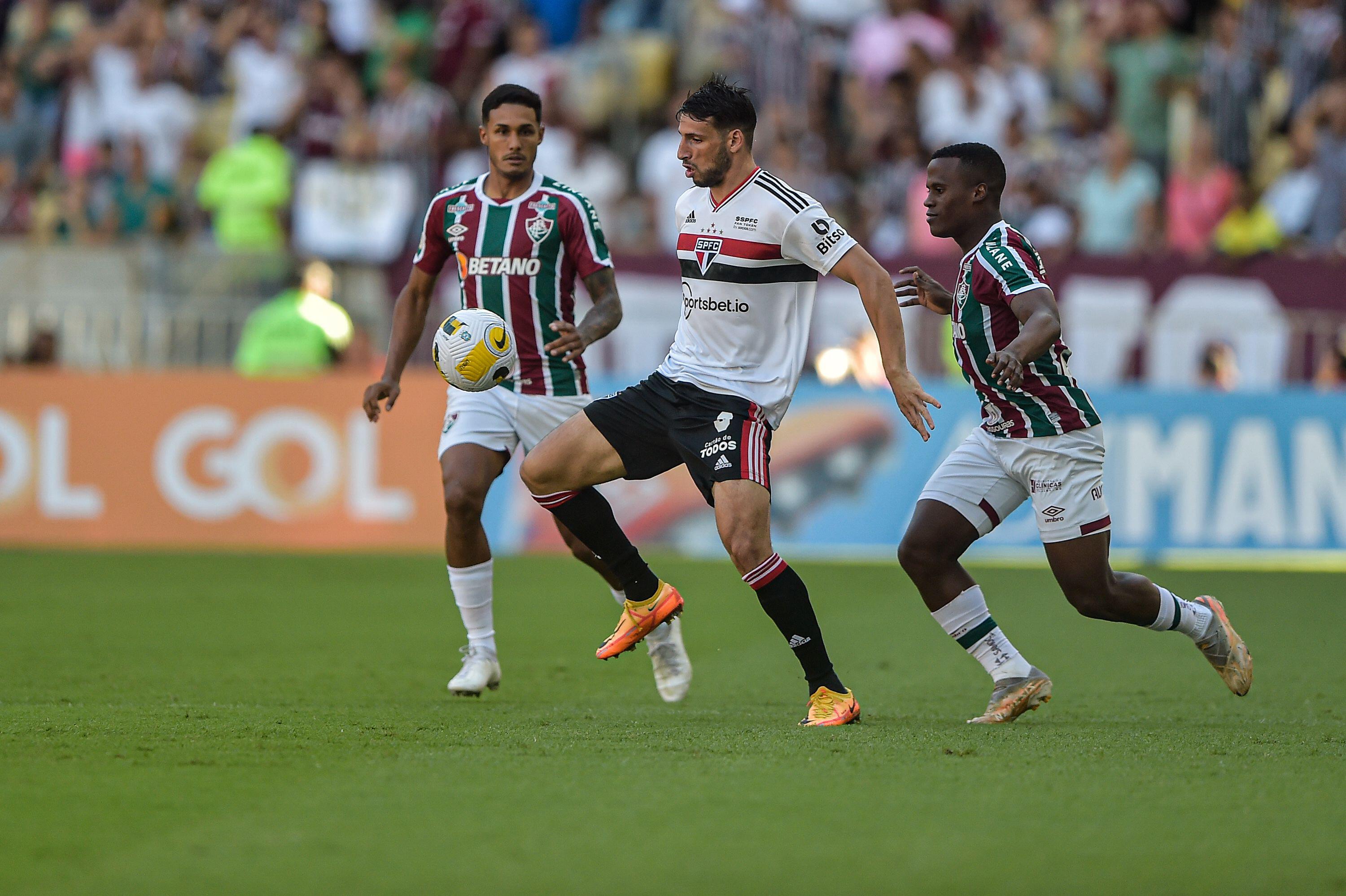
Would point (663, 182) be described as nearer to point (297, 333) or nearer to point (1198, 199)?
point (297, 333)

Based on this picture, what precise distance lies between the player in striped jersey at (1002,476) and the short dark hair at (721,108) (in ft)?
2.51

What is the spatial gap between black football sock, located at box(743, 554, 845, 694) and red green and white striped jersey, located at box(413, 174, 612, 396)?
1.64 metres

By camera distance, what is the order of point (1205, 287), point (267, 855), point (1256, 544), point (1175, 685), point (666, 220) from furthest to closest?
point (666, 220) → point (1205, 287) → point (1256, 544) → point (1175, 685) → point (267, 855)

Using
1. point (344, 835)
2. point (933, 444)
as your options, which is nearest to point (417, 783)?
point (344, 835)

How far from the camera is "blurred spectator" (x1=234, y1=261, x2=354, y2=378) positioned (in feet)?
50.0

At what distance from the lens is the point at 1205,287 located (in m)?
15.0

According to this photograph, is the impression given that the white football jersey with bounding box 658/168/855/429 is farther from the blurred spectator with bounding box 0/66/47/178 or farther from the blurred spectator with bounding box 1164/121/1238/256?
the blurred spectator with bounding box 0/66/47/178

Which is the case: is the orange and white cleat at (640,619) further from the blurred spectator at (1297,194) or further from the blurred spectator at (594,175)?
the blurred spectator at (1297,194)

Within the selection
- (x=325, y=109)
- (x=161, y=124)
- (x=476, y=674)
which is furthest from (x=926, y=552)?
(x=161, y=124)

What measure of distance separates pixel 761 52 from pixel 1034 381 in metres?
11.8

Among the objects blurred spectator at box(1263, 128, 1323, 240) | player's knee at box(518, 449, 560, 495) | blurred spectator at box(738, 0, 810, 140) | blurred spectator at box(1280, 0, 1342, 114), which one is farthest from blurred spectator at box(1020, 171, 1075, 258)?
player's knee at box(518, 449, 560, 495)

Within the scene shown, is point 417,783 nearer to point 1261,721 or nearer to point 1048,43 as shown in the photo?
point 1261,721

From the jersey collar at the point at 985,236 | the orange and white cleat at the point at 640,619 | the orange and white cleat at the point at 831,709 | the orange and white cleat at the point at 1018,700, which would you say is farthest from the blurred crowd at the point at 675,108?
the orange and white cleat at the point at 831,709

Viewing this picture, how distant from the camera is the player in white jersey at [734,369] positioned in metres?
6.43
